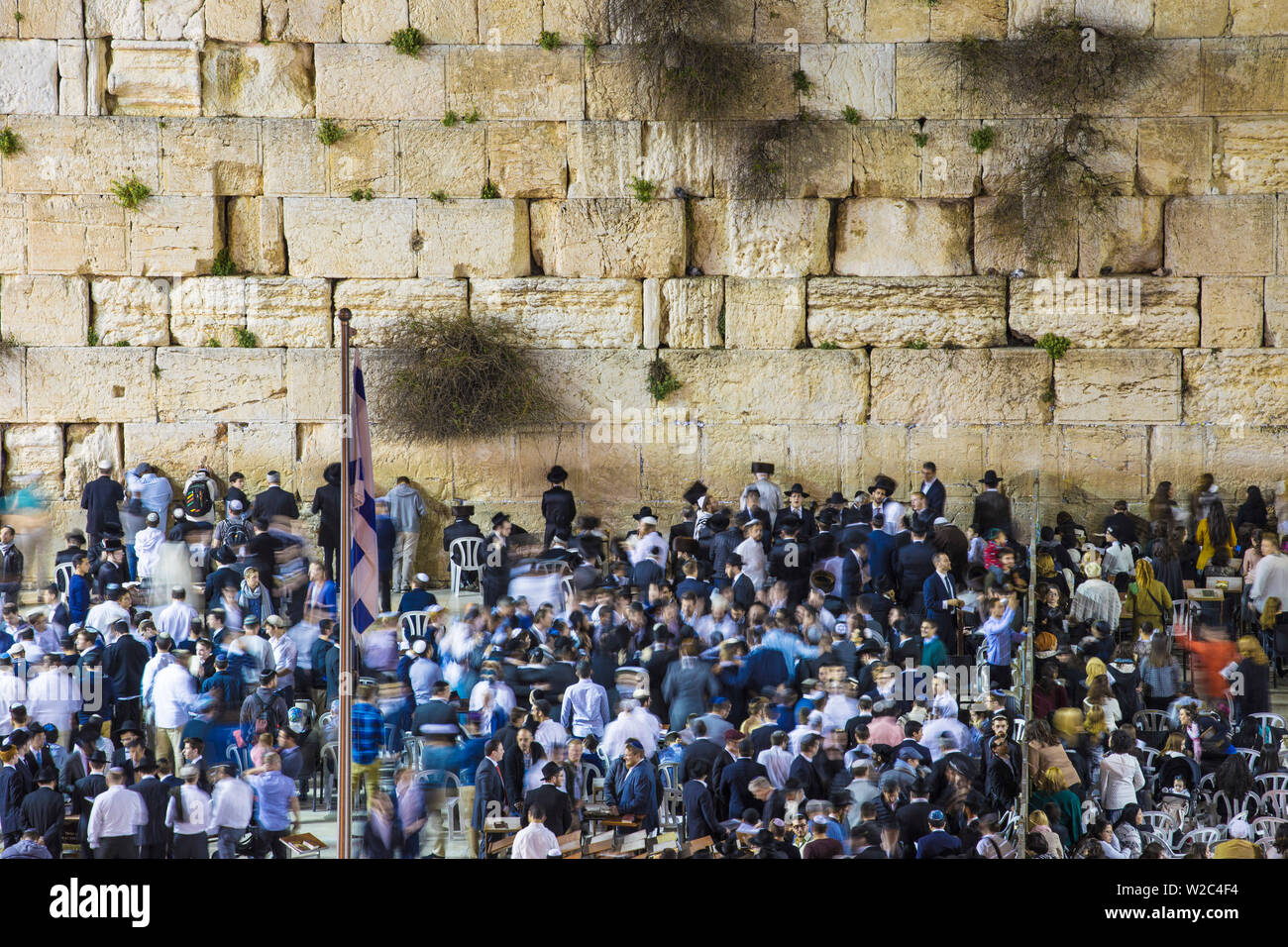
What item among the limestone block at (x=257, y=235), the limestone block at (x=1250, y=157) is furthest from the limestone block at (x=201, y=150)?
the limestone block at (x=1250, y=157)

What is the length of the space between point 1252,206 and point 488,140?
6.54 meters

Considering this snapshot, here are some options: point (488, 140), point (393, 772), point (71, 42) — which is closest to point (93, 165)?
point (71, 42)

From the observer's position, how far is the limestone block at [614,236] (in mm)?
10445

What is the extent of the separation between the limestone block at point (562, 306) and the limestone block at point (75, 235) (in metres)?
3.12

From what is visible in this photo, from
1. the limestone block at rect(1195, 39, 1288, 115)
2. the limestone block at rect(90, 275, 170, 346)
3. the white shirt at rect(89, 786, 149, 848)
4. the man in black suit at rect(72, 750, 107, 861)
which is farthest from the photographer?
the limestone block at rect(90, 275, 170, 346)

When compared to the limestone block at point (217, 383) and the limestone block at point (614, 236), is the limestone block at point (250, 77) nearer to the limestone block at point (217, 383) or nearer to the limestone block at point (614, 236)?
the limestone block at point (614, 236)

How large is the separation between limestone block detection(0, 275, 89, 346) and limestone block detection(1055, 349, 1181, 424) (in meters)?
8.57

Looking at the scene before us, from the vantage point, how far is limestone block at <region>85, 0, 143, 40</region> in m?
10.3

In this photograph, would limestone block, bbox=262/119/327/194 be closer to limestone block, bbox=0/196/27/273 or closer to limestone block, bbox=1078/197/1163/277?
limestone block, bbox=0/196/27/273

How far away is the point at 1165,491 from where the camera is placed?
33.4 feet

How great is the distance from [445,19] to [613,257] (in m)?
2.49

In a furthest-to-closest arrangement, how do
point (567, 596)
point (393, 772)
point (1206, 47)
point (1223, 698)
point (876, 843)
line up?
point (1206, 47) < point (567, 596) < point (1223, 698) < point (393, 772) < point (876, 843)

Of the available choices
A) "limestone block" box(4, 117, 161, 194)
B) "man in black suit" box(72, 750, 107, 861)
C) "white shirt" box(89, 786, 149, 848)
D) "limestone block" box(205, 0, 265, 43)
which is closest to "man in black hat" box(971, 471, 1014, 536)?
"white shirt" box(89, 786, 149, 848)

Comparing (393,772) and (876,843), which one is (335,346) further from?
(876,843)
